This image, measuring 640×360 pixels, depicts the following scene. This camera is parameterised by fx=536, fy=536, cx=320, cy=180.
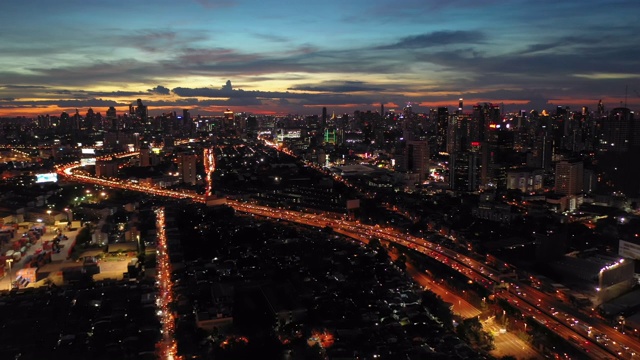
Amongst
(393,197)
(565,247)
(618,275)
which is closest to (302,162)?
(393,197)

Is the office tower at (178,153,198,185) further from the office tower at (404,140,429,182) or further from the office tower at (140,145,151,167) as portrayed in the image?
the office tower at (404,140,429,182)

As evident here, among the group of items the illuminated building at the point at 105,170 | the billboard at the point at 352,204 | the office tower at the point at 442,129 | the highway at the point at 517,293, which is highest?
the office tower at the point at 442,129

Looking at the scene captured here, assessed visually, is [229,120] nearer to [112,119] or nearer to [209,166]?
[112,119]

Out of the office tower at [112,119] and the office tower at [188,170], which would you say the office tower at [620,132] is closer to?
the office tower at [188,170]

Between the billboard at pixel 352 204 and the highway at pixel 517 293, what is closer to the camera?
the highway at pixel 517 293

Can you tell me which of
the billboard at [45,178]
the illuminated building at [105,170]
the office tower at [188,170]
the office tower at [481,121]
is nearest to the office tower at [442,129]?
the office tower at [481,121]

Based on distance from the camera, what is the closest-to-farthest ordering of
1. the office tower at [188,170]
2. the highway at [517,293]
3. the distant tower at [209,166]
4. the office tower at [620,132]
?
the highway at [517,293]
the distant tower at [209,166]
the office tower at [188,170]
the office tower at [620,132]

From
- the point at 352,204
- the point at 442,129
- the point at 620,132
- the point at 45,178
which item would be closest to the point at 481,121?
the point at 442,129
